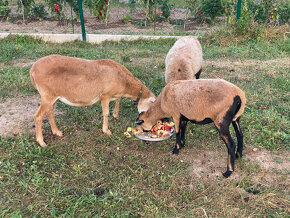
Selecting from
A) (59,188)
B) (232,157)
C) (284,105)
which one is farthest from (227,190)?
(284,105)

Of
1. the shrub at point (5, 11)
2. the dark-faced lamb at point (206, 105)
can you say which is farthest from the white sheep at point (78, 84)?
the shrub at point (5, 11)

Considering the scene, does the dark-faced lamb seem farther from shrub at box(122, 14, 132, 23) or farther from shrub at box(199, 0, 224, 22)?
shrub at box(122, 14, 132, 23)

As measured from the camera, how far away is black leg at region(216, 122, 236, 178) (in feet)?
13.8

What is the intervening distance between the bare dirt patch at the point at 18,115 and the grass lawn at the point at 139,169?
18 centimetres

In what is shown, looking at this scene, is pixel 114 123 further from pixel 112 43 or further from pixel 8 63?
pixel 112 43

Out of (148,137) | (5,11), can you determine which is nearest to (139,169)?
(148,137)

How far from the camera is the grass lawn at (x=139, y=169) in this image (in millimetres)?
3828

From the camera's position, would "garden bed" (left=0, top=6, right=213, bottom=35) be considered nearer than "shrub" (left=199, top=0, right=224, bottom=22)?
Yes

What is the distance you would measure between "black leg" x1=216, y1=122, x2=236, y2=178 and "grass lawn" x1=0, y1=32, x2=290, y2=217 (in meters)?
0.13

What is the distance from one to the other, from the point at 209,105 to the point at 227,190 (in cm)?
124

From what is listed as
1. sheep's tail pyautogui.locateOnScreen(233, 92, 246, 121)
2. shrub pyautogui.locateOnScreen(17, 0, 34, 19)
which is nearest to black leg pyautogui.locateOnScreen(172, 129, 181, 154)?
sheep's tail pyautogui.locateOnScreen(233, 92, 246, 121)

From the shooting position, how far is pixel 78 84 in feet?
16.8

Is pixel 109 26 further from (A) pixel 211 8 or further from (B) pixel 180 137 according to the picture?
(B) pixel 180 137

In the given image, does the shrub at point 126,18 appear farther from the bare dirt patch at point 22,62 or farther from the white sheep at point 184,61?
the white sheep at point 184,61
